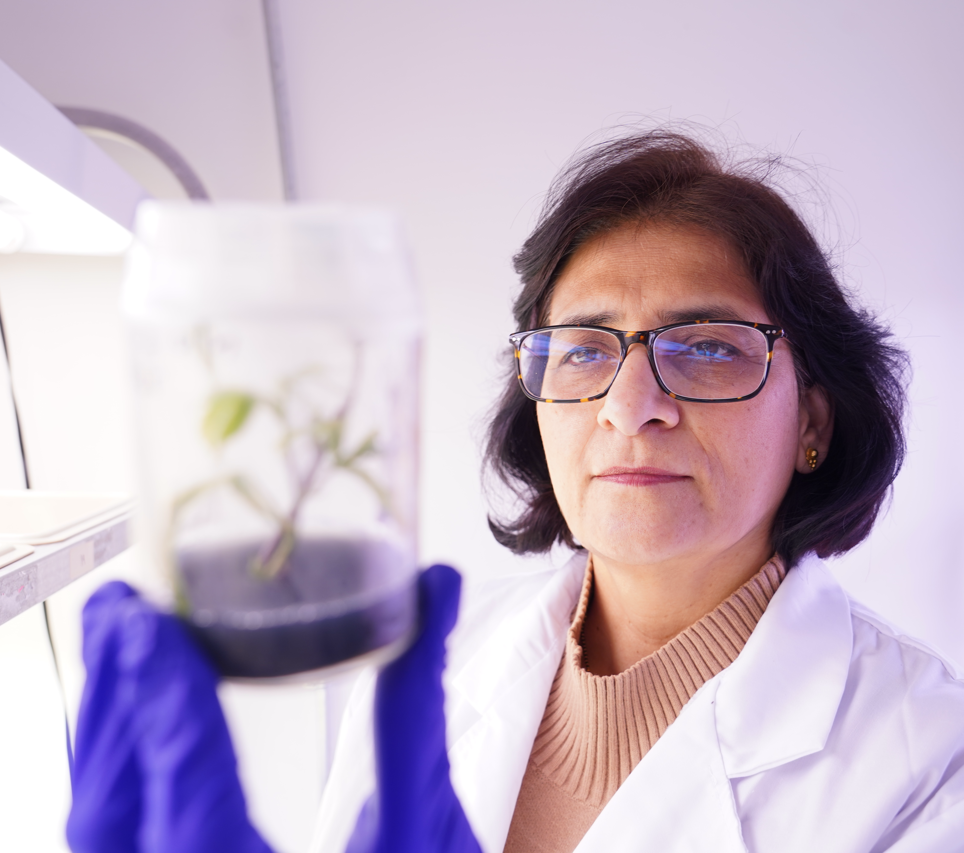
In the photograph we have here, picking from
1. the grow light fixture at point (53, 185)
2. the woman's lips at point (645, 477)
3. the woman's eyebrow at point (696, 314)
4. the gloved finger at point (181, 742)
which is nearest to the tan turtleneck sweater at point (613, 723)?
the woman's lips at point (645, 477)

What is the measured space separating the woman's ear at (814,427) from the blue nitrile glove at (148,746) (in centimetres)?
92

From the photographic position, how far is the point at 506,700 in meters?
1.09

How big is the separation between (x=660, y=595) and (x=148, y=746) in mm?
754

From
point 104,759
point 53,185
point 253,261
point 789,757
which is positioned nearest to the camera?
point 253,261

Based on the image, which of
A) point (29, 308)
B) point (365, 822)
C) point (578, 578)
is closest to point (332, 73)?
point (29, 308)

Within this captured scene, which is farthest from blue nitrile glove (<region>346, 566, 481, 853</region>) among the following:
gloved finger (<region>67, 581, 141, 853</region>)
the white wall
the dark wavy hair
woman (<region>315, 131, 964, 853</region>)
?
the white wall

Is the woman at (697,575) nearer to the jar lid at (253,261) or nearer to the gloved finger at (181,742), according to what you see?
the gloved finger at (181,742)

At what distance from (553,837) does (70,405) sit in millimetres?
1367

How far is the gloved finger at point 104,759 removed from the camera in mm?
460

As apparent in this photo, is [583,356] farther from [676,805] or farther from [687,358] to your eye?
[676,805]

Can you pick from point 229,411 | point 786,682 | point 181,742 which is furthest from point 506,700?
point 229,411

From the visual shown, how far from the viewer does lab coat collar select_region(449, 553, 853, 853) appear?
2.71ft

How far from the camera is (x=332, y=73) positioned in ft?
5.56

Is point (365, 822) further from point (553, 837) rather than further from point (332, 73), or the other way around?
point (332, 73)
